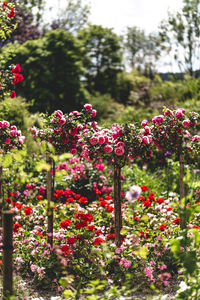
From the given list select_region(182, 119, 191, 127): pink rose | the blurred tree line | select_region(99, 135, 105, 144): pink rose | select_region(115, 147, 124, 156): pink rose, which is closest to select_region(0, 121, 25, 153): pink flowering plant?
select_region(99, 135, 105, 144): pink rose

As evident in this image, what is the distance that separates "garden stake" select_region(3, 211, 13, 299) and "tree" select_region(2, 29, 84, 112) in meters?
14.5

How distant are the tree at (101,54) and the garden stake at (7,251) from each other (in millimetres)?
23885

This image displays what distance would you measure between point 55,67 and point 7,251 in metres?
15.6

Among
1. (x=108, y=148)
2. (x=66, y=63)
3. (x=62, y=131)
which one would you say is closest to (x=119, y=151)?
(x=108, y=148)

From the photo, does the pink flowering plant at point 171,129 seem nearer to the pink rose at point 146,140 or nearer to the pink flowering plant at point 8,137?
the pink rose at point 146,140

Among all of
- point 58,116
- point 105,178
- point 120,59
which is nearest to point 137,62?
point 120,59

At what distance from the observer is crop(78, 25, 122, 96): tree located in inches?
1010

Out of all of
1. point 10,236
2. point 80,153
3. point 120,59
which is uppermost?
point 120,59

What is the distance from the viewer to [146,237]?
3.75m

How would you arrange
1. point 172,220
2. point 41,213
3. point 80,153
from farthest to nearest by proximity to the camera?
point 41,213, point 172,220, point 80,153

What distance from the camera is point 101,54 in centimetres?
2659

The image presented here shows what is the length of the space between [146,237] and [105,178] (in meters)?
2.28

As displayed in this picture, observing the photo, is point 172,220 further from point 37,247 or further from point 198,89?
point 198,89

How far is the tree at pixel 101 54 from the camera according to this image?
25.7 metres
